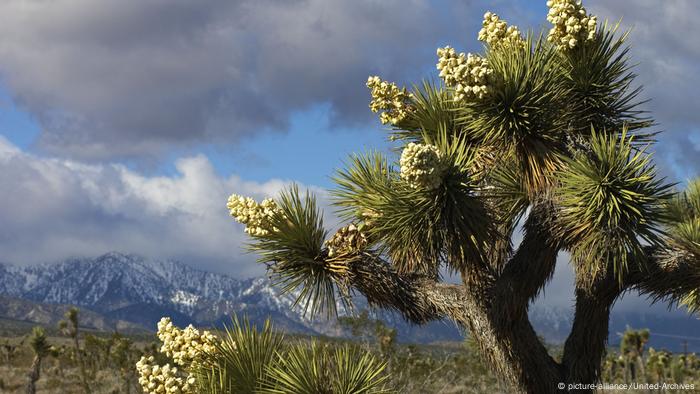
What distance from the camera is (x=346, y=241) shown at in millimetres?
6281

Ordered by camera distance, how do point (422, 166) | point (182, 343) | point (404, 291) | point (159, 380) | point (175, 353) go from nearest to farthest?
point (422, 166) < point (159, 380) < point (175, 353) < point (182, 343) < point (404, 291)

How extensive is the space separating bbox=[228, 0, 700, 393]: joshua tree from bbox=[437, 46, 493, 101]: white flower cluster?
0.05 ft

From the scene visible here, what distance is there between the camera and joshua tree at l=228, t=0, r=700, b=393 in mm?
5617

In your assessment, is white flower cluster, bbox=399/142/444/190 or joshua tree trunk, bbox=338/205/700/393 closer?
white flower cluster, bbox=399/142/444/190

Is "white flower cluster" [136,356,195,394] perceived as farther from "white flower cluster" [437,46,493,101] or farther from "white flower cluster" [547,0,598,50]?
"white flower cluster" [547,0,598,50]

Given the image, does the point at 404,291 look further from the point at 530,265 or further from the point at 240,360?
the point at 240,360

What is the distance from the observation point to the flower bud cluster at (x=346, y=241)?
620 centimetres

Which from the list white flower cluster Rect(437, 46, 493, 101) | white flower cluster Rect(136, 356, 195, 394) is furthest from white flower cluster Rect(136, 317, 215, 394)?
white flower cluster Rect(437, 46, 493, 101)

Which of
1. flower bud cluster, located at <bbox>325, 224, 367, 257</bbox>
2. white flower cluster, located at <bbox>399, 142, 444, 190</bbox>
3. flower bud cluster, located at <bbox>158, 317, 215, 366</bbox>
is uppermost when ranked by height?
white flower cluster, located at <bbox>399, 142, 444, 190</bbox>

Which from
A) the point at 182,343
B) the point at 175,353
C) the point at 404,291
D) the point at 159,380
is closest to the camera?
the point at 159,380

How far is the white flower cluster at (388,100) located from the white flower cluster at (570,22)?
1511mm

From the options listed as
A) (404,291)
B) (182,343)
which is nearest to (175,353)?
(182,343)

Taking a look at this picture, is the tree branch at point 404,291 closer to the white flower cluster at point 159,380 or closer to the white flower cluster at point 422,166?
the white flower cluster at point 422,166

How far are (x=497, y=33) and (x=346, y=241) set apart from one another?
2.32 meters
